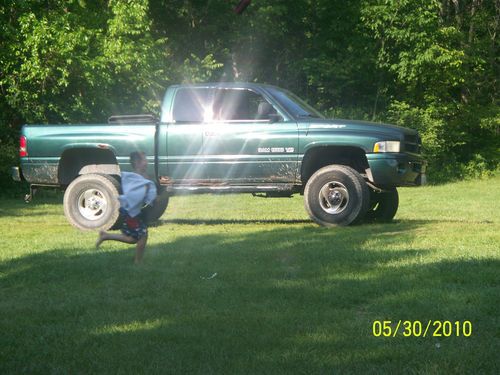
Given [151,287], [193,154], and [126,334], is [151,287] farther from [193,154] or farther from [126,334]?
[193,154]

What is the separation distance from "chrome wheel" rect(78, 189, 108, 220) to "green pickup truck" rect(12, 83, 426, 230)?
1 centimetres

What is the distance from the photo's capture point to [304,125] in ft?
42.6

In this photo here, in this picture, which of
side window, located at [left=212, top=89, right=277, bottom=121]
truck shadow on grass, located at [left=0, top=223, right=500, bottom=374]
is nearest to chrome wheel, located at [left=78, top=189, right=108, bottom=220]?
side window, located at [left=212, top=89, right=277, bottom=121]

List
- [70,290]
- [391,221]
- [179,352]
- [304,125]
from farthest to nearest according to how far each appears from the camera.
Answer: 1. [391,221]
2. [304,125]
3. [70,290]
4. [179,352]

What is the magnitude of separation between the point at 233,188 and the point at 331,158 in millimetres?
1482

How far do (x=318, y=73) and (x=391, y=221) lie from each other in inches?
835

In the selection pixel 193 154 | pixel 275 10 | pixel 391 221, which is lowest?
pixel 391 221

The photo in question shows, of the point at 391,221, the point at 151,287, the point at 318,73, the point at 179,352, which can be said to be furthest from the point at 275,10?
the point at 179,352

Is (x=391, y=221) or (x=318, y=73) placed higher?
(x=318, y=73)

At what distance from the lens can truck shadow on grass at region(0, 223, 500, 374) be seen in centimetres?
528

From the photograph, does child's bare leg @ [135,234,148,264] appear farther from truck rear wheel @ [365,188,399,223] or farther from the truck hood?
truck rear wheel @ [365,188,399,223]

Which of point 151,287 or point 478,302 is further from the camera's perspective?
point 151,287

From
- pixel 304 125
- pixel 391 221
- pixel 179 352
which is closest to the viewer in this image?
pixel 179 352
